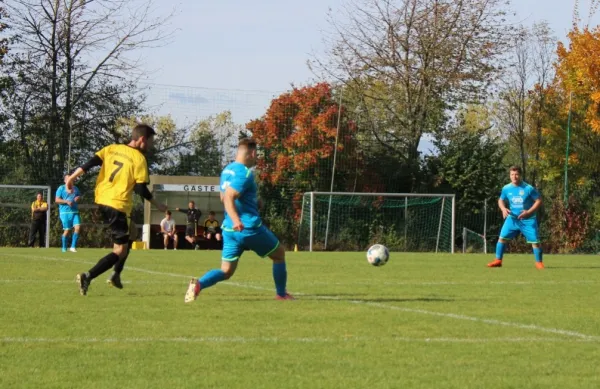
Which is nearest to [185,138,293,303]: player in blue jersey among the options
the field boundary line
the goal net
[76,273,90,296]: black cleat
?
[76,273,90,296]: black cleat

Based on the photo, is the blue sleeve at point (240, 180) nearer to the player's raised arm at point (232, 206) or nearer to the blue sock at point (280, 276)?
the player's raised arm at point (232, 206)

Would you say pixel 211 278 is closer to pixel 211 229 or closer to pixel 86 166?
pixel 86 166

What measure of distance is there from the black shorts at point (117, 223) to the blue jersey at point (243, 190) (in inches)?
58.8

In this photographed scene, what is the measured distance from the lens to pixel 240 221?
10172mm

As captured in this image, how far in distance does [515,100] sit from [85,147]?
70.6ft

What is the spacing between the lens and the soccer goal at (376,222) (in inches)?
1299

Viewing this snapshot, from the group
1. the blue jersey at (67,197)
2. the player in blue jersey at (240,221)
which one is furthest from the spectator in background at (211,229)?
the player in blue jersey at (240,221)

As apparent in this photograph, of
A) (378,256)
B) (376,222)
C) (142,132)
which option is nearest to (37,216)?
(376,222)

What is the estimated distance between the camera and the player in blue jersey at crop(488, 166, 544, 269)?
1906cm

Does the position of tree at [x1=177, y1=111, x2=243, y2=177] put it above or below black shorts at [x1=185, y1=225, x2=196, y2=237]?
above

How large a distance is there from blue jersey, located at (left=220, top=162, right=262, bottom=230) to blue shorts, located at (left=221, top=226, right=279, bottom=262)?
0.25ft

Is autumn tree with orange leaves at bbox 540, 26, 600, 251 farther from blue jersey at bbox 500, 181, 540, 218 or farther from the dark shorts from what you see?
the dark shorts

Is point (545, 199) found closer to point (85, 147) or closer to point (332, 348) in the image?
point (85, 147)

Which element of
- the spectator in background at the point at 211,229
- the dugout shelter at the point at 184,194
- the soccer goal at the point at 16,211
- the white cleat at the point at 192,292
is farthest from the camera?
the dugout shelter at the point at 184,194
